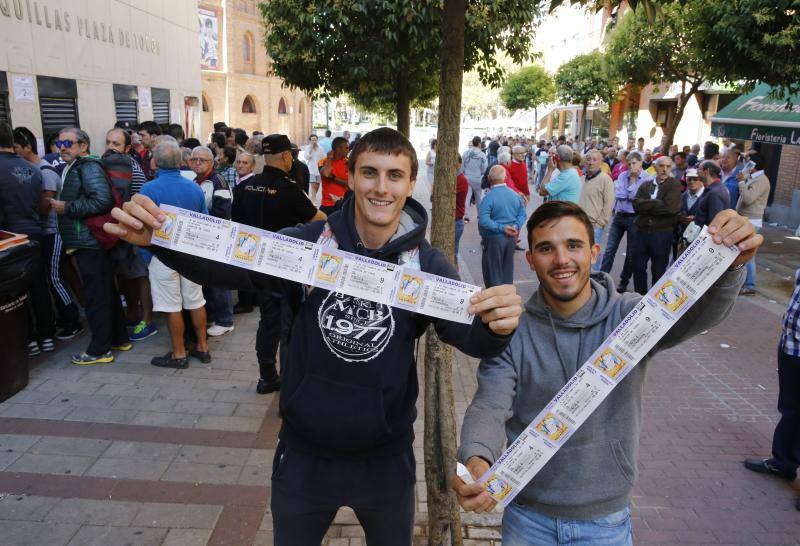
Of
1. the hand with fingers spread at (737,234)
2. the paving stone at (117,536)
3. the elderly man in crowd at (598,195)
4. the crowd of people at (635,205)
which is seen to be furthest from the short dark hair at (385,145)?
the elderly man in crowd at (598,195)

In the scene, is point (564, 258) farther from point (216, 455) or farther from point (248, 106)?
point (248, 106)

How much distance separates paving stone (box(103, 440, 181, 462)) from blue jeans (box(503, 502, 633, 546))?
2.95m

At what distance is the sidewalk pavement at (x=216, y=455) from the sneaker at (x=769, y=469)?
7 cm

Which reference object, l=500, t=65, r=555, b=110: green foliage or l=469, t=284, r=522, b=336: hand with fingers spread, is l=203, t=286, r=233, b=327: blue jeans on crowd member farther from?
l=500, t=65, r=555, b=110: green foliage

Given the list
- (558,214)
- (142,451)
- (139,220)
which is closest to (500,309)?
(558,214)

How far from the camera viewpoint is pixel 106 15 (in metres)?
12.0

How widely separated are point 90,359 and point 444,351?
4.14m

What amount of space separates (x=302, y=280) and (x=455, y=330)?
1.81 ft

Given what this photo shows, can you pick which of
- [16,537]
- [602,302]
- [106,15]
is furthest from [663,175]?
[106,15]

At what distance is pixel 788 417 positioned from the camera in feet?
14.2

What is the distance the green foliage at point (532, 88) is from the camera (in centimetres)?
3569

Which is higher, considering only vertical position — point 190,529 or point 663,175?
point 663,175

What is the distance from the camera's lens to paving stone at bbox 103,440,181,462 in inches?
171

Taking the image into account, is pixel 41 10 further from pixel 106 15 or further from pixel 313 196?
pixel 313 196
